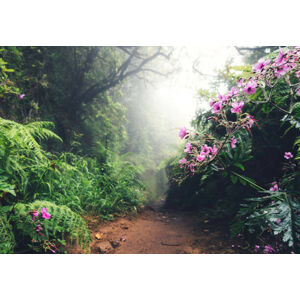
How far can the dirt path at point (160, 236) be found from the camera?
121 cm

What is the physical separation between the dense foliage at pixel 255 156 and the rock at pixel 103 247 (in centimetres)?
73

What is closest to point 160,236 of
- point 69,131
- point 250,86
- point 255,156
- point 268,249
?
point 268,249

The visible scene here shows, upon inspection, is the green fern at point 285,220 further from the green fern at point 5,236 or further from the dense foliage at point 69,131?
the green fern at point 5,236

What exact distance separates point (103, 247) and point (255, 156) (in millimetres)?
1339

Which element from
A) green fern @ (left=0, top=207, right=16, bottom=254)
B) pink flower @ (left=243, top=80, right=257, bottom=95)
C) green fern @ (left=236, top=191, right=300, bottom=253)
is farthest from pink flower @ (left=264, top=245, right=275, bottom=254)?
green fern @ (left=0, top=207, right=16, bottom=254)

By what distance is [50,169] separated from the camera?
1.25m

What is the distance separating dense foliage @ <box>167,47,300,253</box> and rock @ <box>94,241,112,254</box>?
0.73 metres

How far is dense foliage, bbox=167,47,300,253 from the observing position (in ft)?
2.83

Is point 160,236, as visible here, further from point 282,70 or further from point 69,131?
point 69,131

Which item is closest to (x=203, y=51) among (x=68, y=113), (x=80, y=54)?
(x=80, y=54)

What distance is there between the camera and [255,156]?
4.73 ft

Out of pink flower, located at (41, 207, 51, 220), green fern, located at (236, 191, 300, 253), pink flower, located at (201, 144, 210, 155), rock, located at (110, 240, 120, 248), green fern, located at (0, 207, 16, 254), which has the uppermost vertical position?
pink flower, located at (201, 144, 210, 155)

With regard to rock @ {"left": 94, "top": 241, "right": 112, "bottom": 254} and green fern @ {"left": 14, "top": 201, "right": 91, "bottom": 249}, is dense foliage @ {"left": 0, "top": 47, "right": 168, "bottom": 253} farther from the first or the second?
rock @ {"left": 94, "top": 241, "right": 112, "bottom": 254}
